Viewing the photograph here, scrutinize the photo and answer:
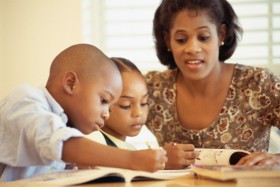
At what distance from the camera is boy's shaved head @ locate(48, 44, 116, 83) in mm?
1416

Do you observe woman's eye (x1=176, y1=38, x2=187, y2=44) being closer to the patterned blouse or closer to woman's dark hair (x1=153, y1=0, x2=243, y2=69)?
woman's dark hair (x1=153, y1=0, x2=243, y2=69)

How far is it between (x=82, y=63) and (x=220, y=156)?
568 millimetres

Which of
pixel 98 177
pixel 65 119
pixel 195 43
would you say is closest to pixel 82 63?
pixel 65 119

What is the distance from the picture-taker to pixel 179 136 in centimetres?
225

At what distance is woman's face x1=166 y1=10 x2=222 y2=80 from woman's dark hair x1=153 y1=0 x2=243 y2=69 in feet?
0.12

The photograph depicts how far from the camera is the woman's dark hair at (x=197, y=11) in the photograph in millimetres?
2133

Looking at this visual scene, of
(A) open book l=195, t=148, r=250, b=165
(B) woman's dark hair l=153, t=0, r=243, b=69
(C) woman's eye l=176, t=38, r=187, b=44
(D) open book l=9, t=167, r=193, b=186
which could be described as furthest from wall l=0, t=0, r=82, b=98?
(D) open book l=9, t=167, r=193, b=186

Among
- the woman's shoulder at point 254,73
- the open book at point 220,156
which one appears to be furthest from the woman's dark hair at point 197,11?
the open book at point 220,156

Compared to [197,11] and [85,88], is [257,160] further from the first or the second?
[197,11]

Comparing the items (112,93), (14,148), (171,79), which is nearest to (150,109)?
(171,79)

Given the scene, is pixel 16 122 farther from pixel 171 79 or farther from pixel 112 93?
pixel 171 79

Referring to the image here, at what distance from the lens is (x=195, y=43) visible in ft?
6.79

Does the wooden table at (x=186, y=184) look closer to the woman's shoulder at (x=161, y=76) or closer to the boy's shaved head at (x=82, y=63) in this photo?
the boy's shaved head at (x=82, y=63)

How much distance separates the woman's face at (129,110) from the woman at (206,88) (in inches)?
7.3
